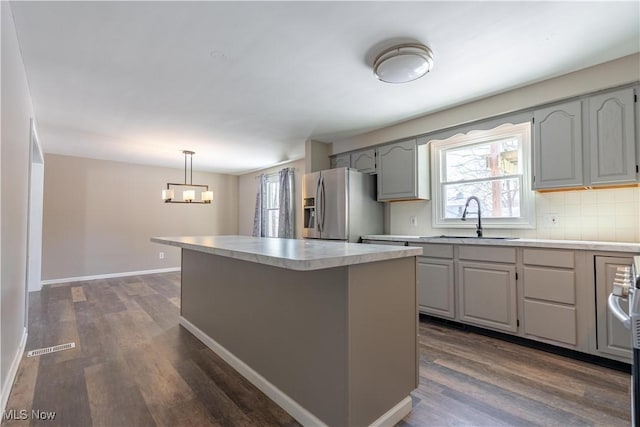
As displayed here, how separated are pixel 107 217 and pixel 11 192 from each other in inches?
172

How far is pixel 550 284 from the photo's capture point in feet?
7.99

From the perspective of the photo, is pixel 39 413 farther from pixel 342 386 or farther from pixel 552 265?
pixel 552 265

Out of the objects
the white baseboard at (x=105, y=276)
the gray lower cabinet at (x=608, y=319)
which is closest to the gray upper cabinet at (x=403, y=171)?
the gray lower cabinet at (x=608, y=319)

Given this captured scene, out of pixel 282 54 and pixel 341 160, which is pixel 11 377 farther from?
pixel 341 160

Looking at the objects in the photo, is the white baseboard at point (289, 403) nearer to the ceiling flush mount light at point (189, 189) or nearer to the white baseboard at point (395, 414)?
the white baseboard at point (395, 414)

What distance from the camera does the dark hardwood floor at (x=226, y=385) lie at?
1628 mm

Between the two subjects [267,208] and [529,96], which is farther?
[267,208]

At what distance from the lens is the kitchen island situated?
4.58 ft

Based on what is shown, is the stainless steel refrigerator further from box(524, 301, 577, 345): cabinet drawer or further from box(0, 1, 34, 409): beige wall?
box(0, 1, 34, 409): beige wall

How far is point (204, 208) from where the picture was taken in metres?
7.07

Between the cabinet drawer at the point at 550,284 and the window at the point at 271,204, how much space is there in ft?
15.1

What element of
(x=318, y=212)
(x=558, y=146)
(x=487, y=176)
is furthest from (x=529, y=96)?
(x=318, y=212)

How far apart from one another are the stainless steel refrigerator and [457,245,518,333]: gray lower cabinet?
1.30 meters

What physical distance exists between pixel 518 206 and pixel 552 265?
817 millimetres
